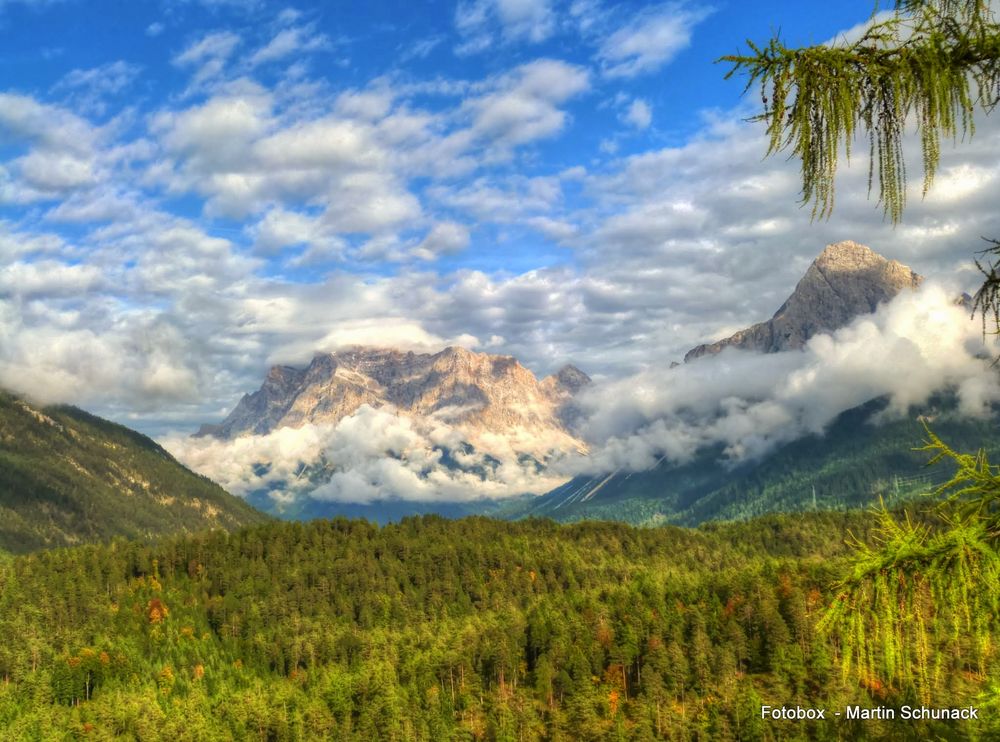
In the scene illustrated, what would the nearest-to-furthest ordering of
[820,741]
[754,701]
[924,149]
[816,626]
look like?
1. [816,626]
2. [924,149]
3. [820,741]
4. [754,701]

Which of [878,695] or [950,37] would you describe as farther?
[878,695]

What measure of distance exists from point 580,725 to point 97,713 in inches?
4875

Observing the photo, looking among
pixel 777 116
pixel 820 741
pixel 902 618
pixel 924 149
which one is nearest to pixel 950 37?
pixel 924 149

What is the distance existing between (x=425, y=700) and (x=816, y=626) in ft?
680

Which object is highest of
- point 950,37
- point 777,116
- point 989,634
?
point 950,37

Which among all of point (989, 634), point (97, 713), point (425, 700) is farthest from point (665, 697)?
point (989, 634)

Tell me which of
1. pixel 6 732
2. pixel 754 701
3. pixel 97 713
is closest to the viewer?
pixel 754 701

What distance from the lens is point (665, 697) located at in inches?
7067

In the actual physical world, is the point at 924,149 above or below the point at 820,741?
above

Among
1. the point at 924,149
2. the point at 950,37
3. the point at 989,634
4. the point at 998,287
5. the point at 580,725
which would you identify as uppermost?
the point at 950,37

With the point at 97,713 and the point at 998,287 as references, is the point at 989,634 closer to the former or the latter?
the point at 998,287

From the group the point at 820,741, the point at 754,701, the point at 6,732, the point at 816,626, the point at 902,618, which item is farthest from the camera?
the point at 6,732

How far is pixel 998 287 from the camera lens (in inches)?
467

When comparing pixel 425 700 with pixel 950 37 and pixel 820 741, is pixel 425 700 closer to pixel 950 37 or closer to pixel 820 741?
pixel 820 741
